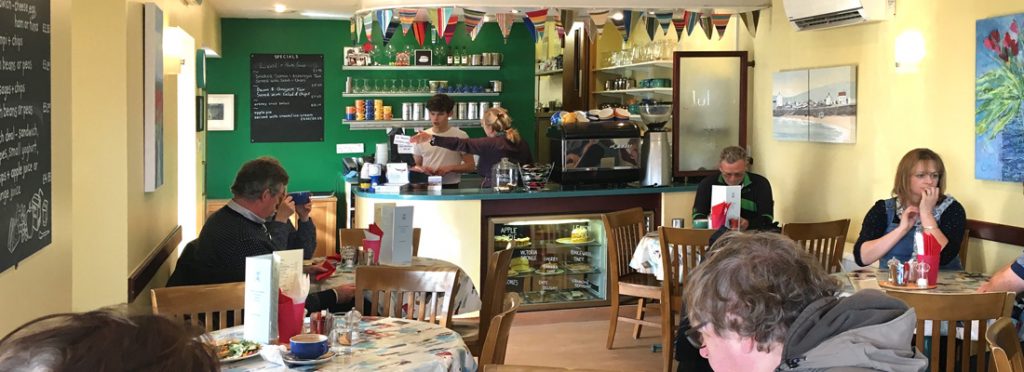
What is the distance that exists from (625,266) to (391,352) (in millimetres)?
3392

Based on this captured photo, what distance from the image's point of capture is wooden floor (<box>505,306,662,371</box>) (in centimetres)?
618

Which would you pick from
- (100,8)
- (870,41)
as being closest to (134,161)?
(100,8)

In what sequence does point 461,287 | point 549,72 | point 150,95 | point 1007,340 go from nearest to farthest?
point 1007,340 → point 150,95 → point 461,287 → point 549,72

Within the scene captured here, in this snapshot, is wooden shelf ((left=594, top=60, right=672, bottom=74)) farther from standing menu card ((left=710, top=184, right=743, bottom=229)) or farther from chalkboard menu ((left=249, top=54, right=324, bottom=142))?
standing menu card ((left=710, top=184, right=743, bottom=229))

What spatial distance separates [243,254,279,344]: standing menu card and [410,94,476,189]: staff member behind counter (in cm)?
443

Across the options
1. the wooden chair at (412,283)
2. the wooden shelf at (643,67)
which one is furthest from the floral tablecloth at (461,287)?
the wooden shelf at (643,67)

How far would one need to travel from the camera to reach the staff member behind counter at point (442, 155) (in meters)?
7.72

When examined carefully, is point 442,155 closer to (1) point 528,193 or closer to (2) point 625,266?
(1) point 528,193

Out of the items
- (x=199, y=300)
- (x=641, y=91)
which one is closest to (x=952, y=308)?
(x=199, y=300)

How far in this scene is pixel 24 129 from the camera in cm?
254

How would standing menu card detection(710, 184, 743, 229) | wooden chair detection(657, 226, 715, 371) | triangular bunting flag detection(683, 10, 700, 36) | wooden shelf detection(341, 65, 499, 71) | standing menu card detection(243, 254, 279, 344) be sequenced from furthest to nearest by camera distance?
1. wooden shelf detection(341, 65, 499, 71)
2. triangular bunting flag detection(683, 10, 700, 36)
3. standing menu card detection(710, 184, 743, 229)
4. wooden chair detection(657, 226, 715, 371)
5. standing menu card detection(243, 254, 279, 344)

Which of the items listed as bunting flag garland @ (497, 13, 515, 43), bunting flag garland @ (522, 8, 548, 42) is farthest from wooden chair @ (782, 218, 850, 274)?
bunting flag garland @ (497, 13, 515, 43)

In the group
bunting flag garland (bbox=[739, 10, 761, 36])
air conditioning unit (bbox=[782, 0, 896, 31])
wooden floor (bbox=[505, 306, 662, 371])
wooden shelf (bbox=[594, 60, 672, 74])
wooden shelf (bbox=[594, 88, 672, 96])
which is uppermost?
bunting flag garland (bbox=[739, 10, 761, 36])

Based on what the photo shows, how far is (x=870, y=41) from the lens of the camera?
6.47m
